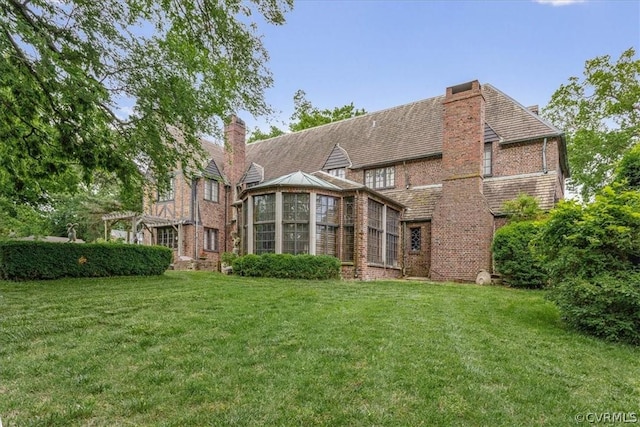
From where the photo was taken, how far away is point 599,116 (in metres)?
19.8

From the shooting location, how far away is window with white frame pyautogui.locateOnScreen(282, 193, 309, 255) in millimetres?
12984

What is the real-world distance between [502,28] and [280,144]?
15.9 m

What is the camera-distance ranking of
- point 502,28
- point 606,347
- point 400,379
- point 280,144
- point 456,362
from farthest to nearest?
point 280,144
point 502,28
point 606,347
point 456,362
point 400,379

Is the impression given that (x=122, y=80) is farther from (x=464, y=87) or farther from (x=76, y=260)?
(x=464, y=87)

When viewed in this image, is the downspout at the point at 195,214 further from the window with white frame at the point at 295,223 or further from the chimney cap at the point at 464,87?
the chimney cap at the point at 464,87

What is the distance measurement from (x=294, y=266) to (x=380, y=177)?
24.8 ft

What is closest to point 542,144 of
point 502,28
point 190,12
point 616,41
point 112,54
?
point 502,28

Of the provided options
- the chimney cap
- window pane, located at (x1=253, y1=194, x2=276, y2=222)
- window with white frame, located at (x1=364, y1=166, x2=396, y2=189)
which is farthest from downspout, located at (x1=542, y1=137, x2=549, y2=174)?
window pane, located at (x1=253, y1=194, x2=276, y2=222)

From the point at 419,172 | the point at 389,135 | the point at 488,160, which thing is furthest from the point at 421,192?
the point at 389,135

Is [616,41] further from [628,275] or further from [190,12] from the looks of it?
[190,12]

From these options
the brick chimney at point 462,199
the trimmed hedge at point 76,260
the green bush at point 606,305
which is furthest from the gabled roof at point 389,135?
the green bush at point 606,305

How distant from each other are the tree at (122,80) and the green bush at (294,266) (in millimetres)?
6096

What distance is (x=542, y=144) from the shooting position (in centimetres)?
1395
